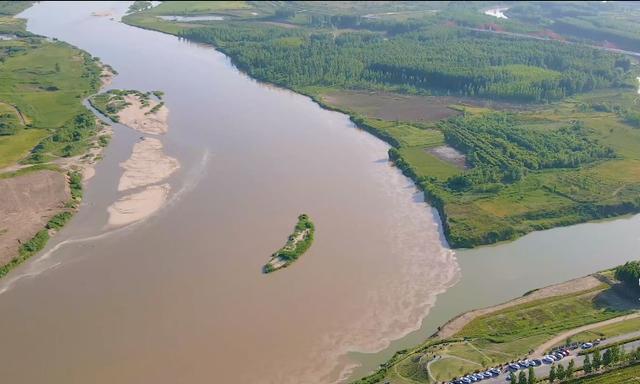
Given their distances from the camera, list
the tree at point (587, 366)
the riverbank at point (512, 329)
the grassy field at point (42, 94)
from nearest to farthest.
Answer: the tree at point (587, 366) < the riverbank at point (512, 329) < the grassy field at point (42, 94)

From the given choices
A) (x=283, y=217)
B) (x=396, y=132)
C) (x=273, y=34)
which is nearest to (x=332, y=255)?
(x=283, y=217)

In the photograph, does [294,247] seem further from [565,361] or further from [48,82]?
[48,82]

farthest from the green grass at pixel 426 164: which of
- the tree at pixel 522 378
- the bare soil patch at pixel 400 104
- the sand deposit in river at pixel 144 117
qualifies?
the tree at pixel 522 378

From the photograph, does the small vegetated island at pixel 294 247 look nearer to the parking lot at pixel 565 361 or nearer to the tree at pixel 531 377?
the parking lot at pixel 565 361

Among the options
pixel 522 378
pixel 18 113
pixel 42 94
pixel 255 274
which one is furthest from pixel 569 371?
pixel 42 94

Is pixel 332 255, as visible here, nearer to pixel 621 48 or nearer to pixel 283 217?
pixel 283 217

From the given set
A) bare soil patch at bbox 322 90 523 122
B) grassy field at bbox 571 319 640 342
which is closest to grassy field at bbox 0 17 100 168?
bare soil patch at bbox 322 90 523 122

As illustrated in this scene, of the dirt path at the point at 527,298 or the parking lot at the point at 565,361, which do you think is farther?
the dirt path at the point at 527,298
